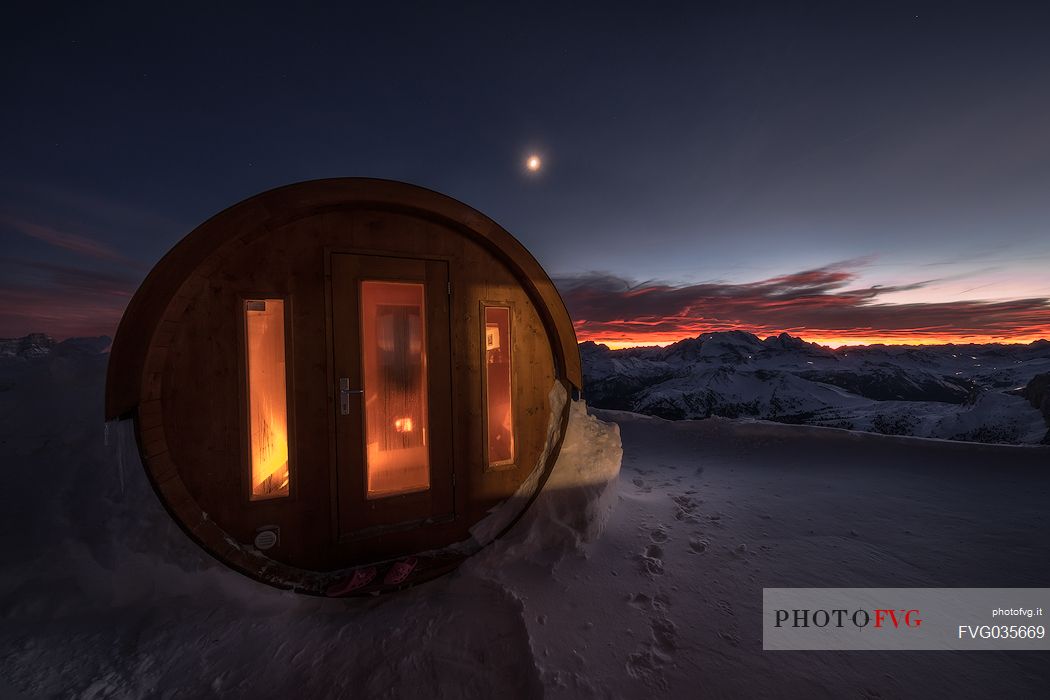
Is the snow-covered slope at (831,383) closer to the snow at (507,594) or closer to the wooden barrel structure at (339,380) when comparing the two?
the snow at (507,594)

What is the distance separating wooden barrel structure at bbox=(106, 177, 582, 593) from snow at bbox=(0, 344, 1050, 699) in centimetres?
41

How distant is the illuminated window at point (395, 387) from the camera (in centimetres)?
388

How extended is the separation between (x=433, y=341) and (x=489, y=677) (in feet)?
8.68

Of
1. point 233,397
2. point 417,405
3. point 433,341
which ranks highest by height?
point 433,341

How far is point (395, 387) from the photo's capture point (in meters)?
4.06

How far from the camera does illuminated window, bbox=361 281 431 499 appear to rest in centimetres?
388

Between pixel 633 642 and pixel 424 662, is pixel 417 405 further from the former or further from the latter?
pixel 633 642

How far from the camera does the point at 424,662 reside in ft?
8.24

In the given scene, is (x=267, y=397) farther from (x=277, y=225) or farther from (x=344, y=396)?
(x=277, y=225)

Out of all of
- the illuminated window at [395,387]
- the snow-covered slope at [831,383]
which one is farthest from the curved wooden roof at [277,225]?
the snow-covered slope at [831,383]

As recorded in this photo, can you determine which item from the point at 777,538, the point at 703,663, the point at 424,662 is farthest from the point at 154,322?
the point at 777,538

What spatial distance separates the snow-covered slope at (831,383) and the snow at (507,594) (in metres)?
45.8

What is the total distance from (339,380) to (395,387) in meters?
0.75

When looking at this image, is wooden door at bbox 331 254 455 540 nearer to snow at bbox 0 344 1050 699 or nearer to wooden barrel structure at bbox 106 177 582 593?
wooden barrel structure at bbox 106 177 582 593
